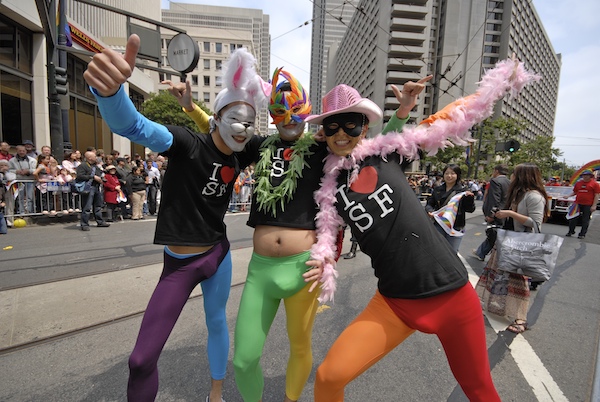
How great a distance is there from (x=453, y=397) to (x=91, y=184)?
7.41 m

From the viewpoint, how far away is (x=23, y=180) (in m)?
6.55

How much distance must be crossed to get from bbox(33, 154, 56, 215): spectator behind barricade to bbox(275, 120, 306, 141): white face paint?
285 inches

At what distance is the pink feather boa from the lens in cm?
159

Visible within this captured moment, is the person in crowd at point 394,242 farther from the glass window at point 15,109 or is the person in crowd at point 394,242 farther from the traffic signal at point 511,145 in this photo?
the glass window at point 15,109

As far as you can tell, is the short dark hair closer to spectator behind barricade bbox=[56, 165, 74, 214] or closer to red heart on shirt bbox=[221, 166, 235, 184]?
red heart on shirt bbox=[221, 166, 235, 184]

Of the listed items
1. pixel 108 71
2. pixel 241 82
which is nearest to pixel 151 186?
→ pixel 241 82

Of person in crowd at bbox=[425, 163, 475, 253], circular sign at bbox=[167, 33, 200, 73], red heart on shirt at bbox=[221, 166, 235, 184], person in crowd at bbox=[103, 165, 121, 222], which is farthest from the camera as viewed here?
person in crowd at bbox=[103, 165, 121, 222]

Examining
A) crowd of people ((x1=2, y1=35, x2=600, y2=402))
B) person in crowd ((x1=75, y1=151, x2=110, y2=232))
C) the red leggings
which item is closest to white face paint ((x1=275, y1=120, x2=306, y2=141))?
crowd of people ((x1=2, y1=35, x2=600, y2=402))

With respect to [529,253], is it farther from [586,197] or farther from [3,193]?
[3,193]

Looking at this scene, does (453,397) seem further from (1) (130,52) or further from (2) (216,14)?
(2) (216,14)

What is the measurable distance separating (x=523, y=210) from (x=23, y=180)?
8.69 m

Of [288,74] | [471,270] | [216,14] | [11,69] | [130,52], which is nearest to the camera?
[130,52]

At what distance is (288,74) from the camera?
187 cm

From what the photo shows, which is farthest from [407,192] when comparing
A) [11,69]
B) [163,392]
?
[11,69]
